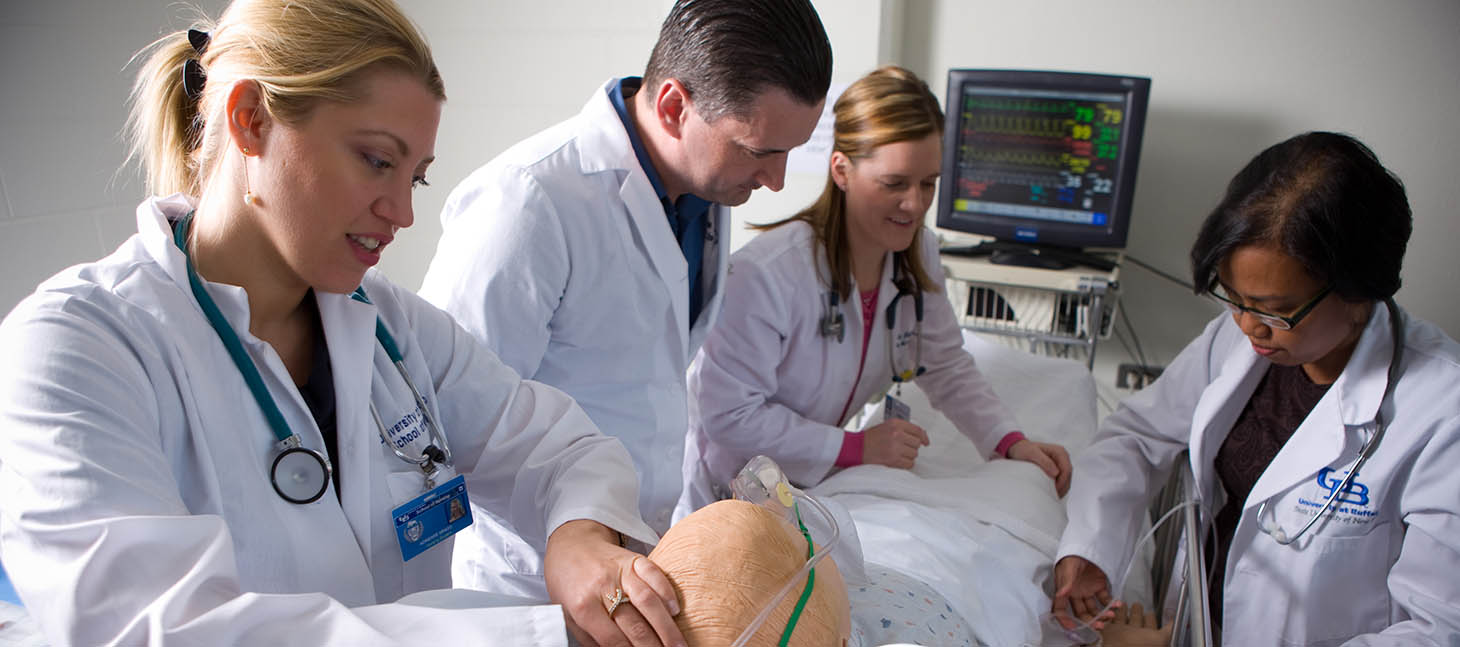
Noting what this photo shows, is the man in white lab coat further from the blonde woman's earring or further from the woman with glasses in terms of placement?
the woman with glasses

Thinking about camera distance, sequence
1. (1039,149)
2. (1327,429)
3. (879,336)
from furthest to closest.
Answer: (1039,149), (879,336), (1327,429)

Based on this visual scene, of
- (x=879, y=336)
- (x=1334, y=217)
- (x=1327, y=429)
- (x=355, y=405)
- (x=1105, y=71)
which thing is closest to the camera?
(x=355, y=405)

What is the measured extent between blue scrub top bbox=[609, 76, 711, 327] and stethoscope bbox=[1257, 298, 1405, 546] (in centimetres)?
108

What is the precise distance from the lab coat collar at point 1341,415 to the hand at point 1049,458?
43 centimetres

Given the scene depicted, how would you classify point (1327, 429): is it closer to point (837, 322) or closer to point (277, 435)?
point (837, 322)

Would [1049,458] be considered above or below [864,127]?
below

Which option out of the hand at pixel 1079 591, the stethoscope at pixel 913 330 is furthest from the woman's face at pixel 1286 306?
the stethoscope at pixel 913 330

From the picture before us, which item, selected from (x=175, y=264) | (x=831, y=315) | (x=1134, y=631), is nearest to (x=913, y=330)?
(x=831, y=315)

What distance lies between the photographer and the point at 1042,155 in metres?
2.62

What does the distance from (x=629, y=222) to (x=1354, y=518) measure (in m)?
1.26

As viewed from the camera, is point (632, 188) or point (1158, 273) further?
point (1158, 273)

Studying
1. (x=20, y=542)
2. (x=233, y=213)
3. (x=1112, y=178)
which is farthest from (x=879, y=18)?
(x=20, y=542)

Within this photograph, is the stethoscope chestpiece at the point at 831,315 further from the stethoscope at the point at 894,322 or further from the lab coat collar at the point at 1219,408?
the lab coat collar at the point at 1219,408

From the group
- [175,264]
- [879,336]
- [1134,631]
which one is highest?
[175,264]
